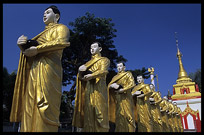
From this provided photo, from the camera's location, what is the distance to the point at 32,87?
2.96 meters

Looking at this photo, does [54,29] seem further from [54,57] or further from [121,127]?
[121,127]

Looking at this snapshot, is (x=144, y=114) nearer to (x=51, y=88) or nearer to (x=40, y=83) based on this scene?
(x=51, y=88)

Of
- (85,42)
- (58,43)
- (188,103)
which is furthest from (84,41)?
(188,103)

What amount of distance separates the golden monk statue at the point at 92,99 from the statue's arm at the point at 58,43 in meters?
1.14

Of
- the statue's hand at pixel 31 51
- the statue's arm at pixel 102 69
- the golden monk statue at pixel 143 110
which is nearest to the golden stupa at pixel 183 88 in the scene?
the golden monk statue at pixel 143 110

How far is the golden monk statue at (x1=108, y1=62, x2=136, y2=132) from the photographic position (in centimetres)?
527

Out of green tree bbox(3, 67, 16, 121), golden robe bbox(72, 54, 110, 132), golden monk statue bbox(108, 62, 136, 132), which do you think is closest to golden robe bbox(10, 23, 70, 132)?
golden robe bbox(72, 54, 110, 132)

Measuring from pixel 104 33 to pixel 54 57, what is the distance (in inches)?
374

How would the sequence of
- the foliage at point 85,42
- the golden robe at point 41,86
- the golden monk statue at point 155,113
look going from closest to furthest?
1. the golden robe at point 41,86
2. the golden monk statue at point 155,113
3. the foliage at point 85,42

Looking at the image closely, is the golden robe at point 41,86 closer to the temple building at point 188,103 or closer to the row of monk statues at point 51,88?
the row of monk statues at point 51,88

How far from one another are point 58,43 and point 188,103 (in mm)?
21696

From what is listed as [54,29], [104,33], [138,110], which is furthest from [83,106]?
[104,33]

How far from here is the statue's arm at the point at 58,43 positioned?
118 inches

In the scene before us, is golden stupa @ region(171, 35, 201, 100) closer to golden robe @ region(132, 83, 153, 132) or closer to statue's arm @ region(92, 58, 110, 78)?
golden robe @ region(132, 83, 153, 132)
